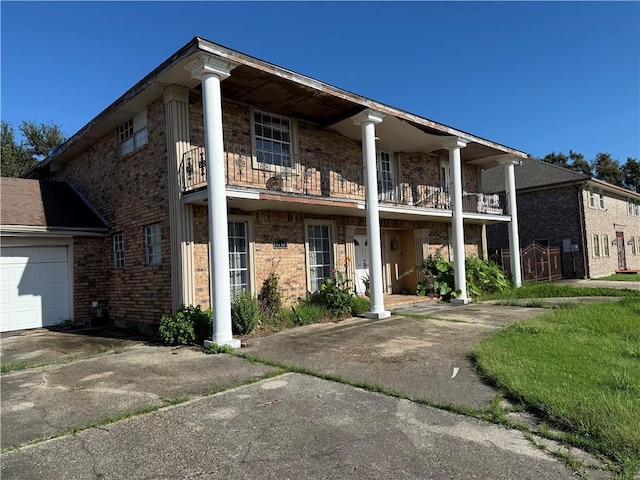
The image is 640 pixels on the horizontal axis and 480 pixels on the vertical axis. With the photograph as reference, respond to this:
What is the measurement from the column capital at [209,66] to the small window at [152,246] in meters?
3.60

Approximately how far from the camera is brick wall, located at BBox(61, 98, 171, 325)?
9.77 m

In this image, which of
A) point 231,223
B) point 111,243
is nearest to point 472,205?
point 231,223

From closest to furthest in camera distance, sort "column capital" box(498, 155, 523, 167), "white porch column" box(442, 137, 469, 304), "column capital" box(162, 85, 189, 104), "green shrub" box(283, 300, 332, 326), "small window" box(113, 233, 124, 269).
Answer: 1. "column capital" box(162, 85, 189, 104)
2. "green shrub" box(283, 300, 332, 326)
3. "small window" box(113, 233, 124, 269)
4. "white porch column" box(442, 137, 469, 304)
5. "column capital" box(498, 155, 523, 167)

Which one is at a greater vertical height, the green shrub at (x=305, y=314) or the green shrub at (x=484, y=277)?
the green shrub at (x=484, y=277)

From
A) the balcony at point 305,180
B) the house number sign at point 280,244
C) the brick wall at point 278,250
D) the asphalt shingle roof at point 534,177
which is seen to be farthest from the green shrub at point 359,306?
the asphalt shingle roof at point 534,177

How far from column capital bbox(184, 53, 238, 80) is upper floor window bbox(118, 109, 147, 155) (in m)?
2.84

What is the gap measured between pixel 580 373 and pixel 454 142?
938 centimetres

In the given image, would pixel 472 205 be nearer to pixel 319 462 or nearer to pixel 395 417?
pixel 395 417

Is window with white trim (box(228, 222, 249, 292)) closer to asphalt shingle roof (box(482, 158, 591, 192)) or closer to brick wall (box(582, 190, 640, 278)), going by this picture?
asphalt shingle roof (box(482, 158, 591, 192))

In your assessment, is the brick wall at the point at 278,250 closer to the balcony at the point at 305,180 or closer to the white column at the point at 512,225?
the balcony at the point at 305,180

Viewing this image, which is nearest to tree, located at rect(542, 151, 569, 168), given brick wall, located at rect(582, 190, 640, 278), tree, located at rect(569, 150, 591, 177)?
tree, located at rect(569, 150, 591, 177)

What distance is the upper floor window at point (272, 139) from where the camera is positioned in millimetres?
10805

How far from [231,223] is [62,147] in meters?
6.71

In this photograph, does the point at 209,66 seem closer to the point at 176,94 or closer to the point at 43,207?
the point at 176,94
